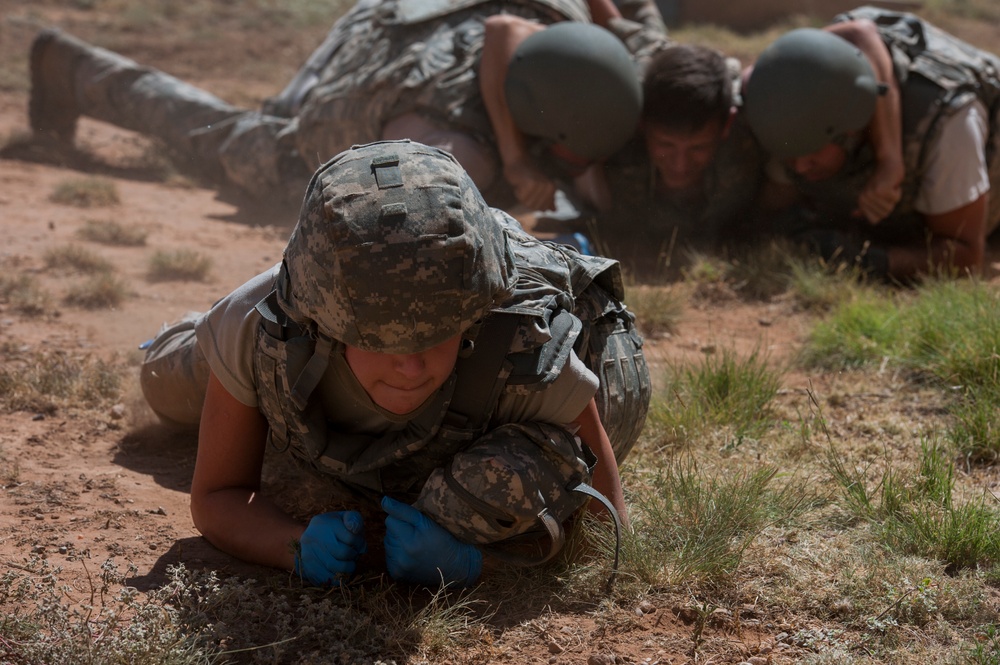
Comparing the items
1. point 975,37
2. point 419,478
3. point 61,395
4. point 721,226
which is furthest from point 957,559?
point 975,37

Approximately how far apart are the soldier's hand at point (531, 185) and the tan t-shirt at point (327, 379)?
9.01 feet

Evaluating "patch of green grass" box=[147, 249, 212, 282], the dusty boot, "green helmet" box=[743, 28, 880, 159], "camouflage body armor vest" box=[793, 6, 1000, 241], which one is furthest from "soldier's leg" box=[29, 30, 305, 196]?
"camouflage body armor vest" box=[793, 6, 1000, 241]

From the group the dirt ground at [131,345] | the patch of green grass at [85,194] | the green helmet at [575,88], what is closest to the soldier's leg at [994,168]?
the dirt ground at [131,345]

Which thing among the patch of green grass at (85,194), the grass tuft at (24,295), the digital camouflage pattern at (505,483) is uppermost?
the digital camouflage pattern at (505,483)

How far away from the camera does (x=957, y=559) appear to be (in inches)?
97.9

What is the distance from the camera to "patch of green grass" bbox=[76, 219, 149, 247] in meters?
5.36

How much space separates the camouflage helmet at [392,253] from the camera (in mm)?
1980

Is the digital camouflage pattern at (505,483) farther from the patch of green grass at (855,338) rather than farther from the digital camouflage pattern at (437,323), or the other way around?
the patch of green grass at (855,338)

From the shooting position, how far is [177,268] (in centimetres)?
489

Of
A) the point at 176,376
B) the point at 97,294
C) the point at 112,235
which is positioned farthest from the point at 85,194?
the point at 176,376

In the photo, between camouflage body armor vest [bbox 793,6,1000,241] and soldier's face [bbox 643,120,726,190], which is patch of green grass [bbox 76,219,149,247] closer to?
soldier's face [bbox 643,120,726,190]

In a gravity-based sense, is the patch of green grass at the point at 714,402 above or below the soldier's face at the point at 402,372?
below

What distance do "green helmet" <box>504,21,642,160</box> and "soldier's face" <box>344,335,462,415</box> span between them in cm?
278

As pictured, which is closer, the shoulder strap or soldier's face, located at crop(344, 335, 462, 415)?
soldier's face, located at crop(344, 335, 462, 415)
